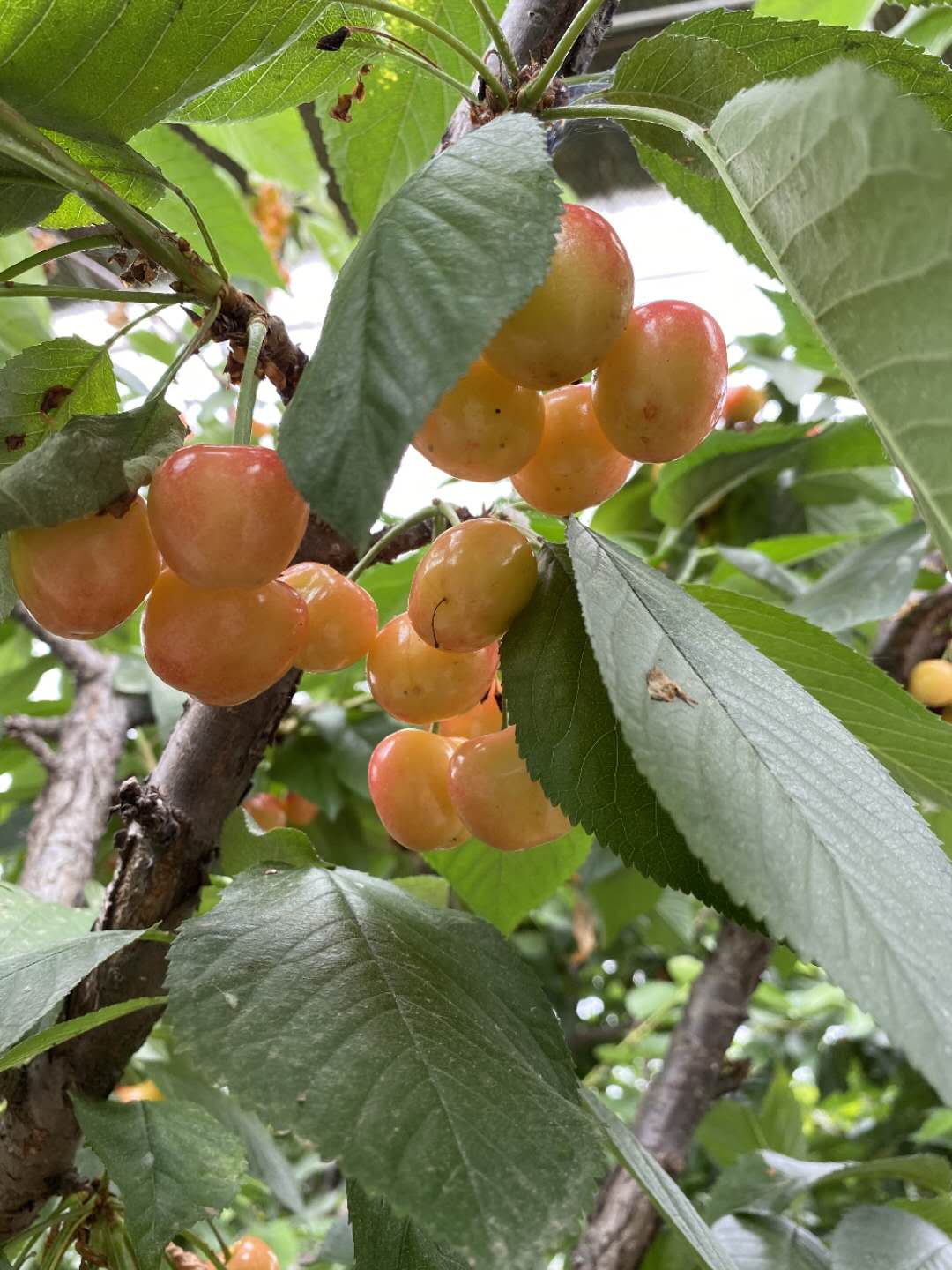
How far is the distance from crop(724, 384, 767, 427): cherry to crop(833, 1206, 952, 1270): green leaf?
1.06m

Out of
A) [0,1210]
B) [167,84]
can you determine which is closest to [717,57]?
[167,84]

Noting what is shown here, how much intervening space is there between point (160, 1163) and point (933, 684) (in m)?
0.81

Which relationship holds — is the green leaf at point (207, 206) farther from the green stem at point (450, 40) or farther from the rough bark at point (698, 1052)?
the rough bark at point (698, 1052)

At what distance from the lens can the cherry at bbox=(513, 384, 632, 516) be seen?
0.45 metres

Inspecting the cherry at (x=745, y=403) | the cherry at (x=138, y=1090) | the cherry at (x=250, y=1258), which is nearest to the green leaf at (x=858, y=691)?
the cherry at (x=250, y=1258)

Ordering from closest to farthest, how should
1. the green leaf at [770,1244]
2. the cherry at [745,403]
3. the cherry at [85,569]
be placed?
1. the cherry at [85,569]
2. the green leaf at [770,1244]
3. the cherry at [745,403]

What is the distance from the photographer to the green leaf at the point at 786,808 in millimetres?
303

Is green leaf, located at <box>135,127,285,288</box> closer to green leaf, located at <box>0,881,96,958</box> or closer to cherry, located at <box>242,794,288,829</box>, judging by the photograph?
green leaf, located at <box>0,881,96,958</box>

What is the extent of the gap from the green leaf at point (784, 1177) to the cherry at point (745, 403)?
3.23 feet

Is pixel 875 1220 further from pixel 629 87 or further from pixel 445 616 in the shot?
pixel 629 87

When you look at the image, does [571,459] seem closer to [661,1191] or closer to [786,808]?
[786,808]

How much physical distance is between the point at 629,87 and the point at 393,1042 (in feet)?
1.33

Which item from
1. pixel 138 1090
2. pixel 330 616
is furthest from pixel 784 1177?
pixel 330 616

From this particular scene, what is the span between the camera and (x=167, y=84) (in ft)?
1.35
